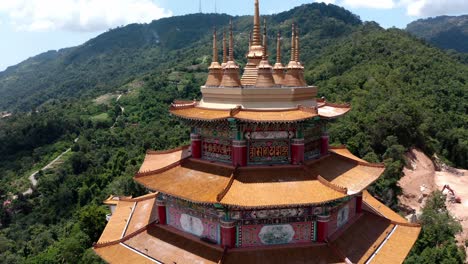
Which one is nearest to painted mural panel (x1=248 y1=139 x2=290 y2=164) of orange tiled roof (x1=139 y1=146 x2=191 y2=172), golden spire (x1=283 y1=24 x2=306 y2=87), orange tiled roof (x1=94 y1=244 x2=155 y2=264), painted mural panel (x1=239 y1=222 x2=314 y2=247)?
painted mural panel (x1=239 y1=222 x2=314 y2=247)

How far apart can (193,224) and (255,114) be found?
4.98m

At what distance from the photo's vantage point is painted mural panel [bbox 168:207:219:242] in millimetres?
13719

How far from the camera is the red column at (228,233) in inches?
508

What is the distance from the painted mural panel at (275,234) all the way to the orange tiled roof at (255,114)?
392cm

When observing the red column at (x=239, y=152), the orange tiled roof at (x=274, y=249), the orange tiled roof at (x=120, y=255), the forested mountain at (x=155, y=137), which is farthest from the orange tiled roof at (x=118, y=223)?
the forested mountain at (x=155, y=137)

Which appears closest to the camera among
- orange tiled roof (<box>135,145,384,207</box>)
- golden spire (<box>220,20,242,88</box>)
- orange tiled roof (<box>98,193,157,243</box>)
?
orange tiled roof (<box>135,145,384,207</box>)

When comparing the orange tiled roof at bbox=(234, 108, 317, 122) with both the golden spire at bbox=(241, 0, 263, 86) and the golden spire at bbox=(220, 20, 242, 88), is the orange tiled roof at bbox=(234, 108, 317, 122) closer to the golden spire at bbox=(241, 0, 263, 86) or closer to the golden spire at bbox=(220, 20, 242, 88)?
the golden spire at bbox=(220, 20, 242, 88)

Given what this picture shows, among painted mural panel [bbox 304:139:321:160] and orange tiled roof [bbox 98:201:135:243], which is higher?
painted mural panel [bbox 304:139:321:160]

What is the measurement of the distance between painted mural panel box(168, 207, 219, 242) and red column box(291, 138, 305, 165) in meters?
4.01

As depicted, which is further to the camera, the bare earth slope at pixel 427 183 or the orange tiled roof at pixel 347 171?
the bare earth slope at pixel 427 183

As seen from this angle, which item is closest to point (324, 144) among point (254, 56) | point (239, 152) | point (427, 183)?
point (239, 152)

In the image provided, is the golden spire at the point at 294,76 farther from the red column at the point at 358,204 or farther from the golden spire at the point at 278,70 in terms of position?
the red column at the point at 358,204

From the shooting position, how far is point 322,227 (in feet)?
44.3

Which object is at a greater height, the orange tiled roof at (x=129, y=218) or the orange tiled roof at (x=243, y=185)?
the orange tiled roof at (x=243, y=185)
